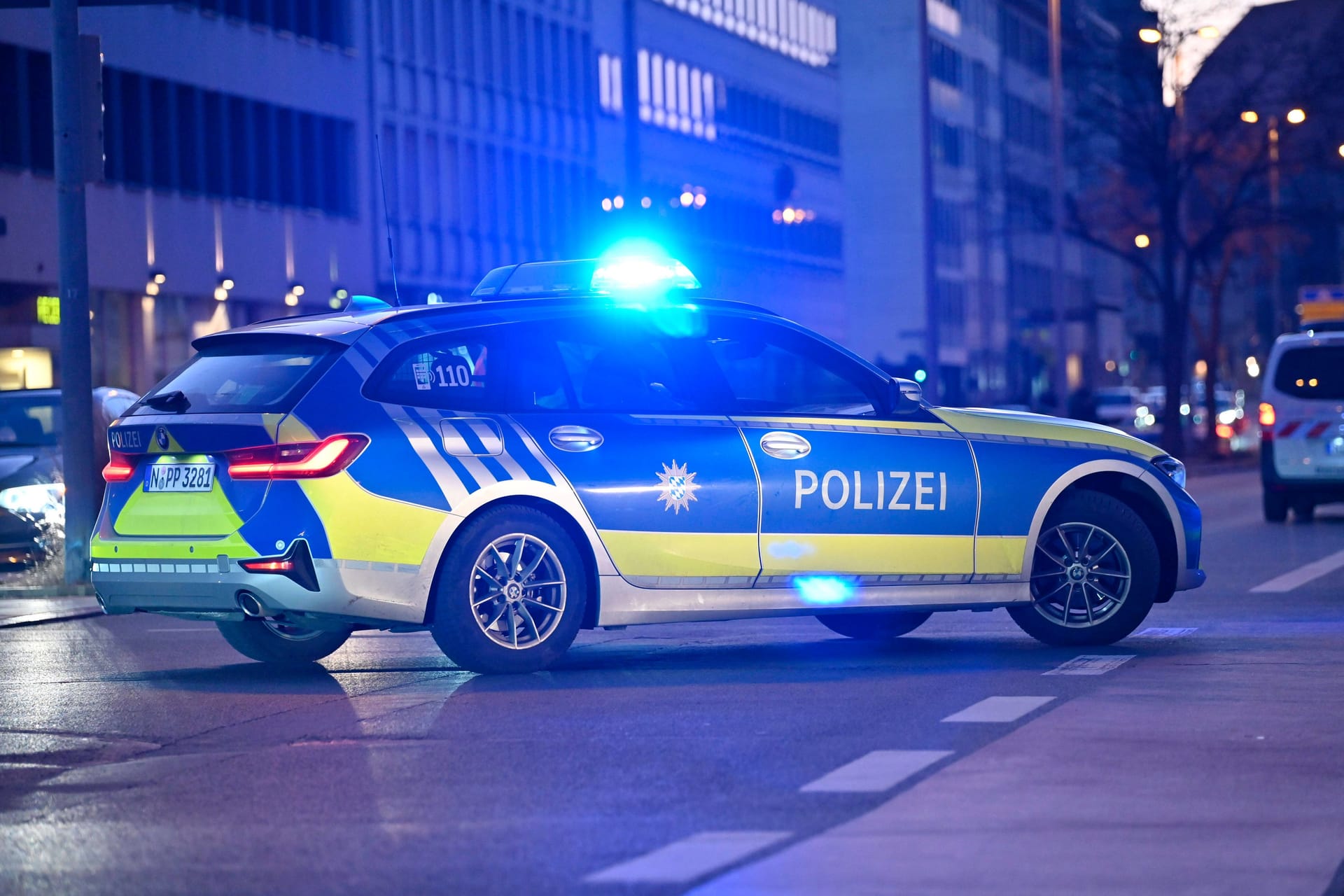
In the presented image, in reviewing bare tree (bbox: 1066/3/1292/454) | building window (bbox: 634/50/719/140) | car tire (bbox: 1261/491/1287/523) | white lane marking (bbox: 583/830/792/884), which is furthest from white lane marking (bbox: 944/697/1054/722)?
building window (bbox: 634/50/719/140)

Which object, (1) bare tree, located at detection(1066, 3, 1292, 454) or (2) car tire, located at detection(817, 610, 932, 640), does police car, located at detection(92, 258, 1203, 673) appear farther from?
(1) bare tree, located at detection(1066, 3, 1292, 454)

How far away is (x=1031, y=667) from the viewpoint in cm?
1106

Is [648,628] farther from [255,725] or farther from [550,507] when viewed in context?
[255,725]

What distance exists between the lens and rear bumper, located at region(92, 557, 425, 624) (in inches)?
402

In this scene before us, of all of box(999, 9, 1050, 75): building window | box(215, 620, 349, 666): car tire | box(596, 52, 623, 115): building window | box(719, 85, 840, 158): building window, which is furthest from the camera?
box(999, 9, 1050, 75): building window

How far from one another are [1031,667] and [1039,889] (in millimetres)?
5137

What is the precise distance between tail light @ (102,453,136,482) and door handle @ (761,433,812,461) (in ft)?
8.74

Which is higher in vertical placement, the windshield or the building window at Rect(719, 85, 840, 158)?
the building window at Rect(719, 85, 840, 158)

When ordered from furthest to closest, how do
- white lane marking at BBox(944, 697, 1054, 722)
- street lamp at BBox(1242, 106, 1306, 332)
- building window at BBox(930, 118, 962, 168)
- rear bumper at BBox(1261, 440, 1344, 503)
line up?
1. building window at BBox(930, 118, 962, 168)
2. street lamp at BBox(1242, 106, 1306, 332)
3. rear bumper at BBox(1261, 440, 1344, 503)
4. white lane marking at BBox(944, 697, 1054, 722)

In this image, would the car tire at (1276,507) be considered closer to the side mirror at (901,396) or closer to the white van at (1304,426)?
the white van at (1304,426)

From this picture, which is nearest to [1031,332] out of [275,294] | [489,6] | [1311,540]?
[489,6]

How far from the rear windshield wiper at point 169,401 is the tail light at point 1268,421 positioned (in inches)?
684

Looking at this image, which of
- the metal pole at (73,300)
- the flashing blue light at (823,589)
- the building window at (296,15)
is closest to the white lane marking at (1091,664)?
the flashing blue light at (823,589)

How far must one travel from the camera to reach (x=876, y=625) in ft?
42.0
